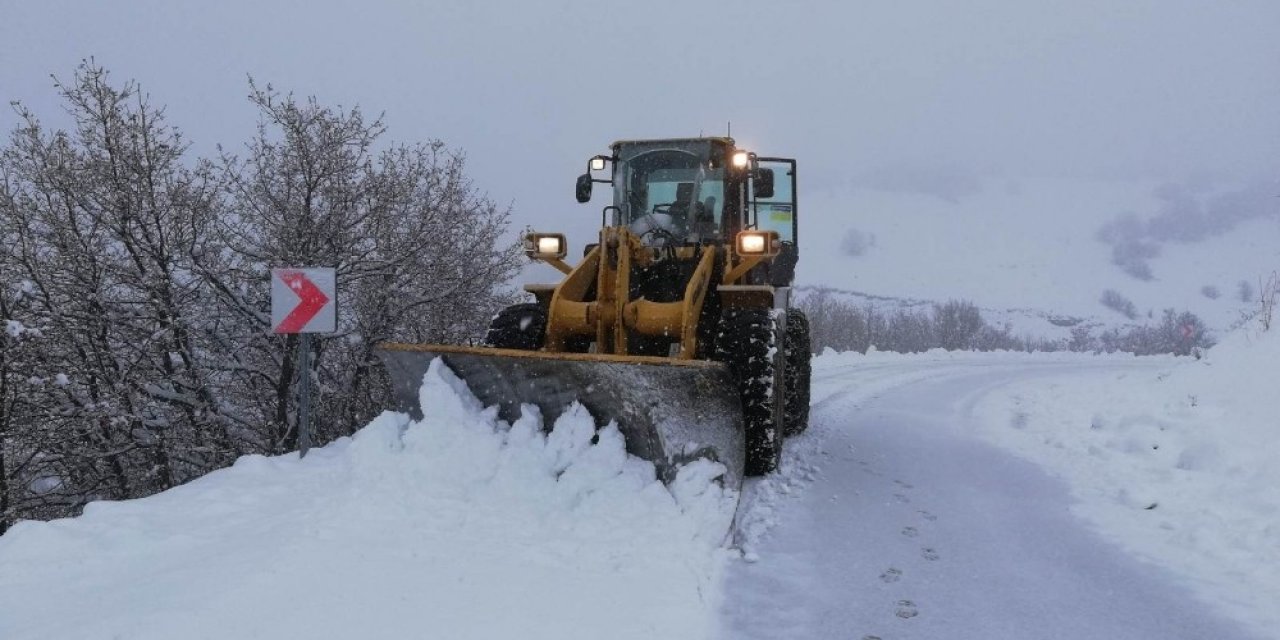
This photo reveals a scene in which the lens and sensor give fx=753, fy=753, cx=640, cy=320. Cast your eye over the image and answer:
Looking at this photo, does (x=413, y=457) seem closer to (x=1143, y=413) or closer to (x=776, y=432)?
(x=776, y=432)

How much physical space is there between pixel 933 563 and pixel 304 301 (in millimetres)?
4135

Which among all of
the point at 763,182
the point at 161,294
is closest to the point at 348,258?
the point at 161,294

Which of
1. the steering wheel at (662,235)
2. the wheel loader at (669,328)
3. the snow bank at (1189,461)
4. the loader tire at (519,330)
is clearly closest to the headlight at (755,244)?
the wheel loader at (669,328)

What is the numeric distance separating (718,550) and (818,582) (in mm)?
512

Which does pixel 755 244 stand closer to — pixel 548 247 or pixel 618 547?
pixel 548 247

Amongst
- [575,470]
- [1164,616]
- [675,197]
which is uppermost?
[675,197]

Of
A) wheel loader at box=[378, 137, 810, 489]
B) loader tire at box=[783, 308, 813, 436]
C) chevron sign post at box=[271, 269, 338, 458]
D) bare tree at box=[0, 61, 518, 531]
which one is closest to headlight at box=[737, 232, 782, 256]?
wheel loader at box=[378, 137, 810, 489]

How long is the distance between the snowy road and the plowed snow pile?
0.34 m

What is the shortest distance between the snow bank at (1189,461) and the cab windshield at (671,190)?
3.44 m

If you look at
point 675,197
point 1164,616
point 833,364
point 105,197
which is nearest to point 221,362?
point 105,197

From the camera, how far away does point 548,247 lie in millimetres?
6172

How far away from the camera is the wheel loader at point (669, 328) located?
419 cm

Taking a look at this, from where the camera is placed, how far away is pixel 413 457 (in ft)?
13.9

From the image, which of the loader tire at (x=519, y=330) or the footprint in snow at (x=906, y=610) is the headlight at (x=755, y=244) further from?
the footprint in snow at (x=906, y=610)
